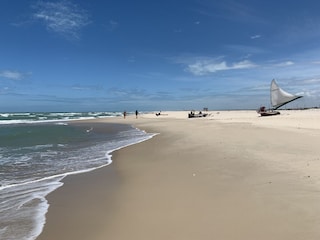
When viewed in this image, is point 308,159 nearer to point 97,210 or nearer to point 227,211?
point 227,211

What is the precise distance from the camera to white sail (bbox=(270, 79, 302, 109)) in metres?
59.5

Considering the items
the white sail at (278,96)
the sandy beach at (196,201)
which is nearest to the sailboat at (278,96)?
the white sail at (278,96)

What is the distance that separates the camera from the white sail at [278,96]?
195 ft

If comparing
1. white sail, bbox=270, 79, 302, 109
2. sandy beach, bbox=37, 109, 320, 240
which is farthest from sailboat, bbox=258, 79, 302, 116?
sandy beach, bbox=37, 109, 320, 240

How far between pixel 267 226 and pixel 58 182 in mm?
6457

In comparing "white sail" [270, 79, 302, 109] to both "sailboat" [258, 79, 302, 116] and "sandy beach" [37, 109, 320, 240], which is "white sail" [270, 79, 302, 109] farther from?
"sandy beach" [37, 109, 320, 240]

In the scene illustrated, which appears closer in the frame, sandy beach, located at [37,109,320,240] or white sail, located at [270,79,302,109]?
sandy beach, located at [37,109,320,240]

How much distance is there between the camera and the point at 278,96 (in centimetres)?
6019

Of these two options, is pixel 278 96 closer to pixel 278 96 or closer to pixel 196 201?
pixel 278 96

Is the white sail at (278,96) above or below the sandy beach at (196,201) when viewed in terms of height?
above

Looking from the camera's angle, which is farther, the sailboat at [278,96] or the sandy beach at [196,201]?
the sailboat at [278,96]

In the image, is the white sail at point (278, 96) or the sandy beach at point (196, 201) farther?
the white sail at point (278, 96)

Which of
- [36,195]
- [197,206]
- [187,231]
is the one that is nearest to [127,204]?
[197,206]

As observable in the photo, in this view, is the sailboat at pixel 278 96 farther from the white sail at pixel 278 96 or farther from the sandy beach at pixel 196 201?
the sandy beach at pixel 196 201
